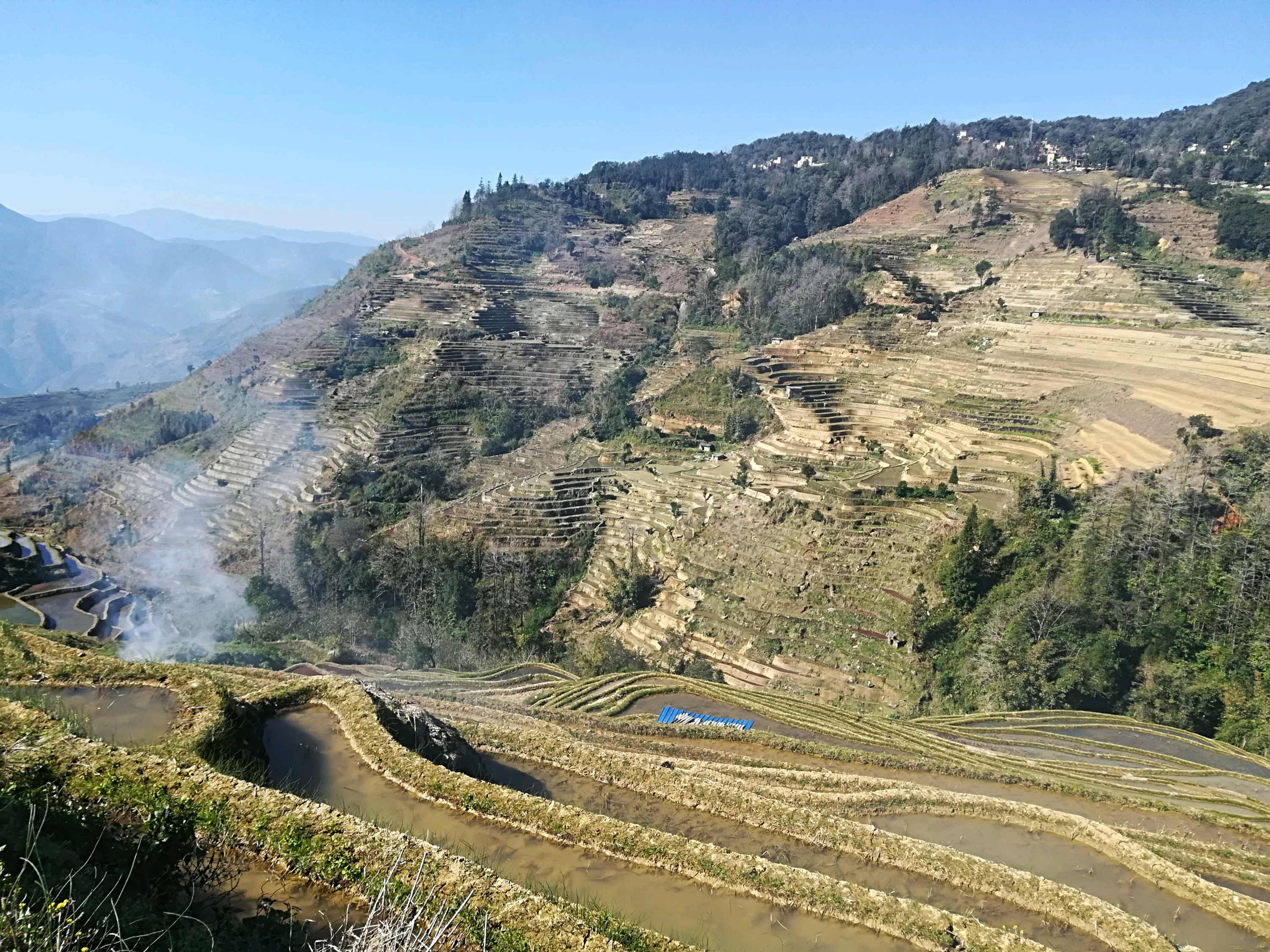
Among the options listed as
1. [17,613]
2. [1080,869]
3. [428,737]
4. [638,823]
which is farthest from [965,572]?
[17,613]

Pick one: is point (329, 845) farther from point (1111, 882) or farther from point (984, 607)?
point (984, 607)

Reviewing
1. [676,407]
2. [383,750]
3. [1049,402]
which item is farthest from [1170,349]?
[383,750]

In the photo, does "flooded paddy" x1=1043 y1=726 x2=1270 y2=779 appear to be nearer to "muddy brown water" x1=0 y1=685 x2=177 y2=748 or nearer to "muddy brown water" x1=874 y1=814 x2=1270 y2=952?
"muddy brown water" x1=874 y1=814 x2=1270 y2=952

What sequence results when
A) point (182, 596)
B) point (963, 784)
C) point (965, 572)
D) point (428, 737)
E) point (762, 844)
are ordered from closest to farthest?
point (762, 844) < point (428, 737) < point (963, 784) < point (965, 572) < point (182, 596)

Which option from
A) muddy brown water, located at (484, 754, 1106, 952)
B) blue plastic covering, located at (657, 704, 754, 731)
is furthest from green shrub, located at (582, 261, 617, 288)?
muddy brown water, located at (484, 754, 1106, 952)

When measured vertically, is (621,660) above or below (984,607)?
below

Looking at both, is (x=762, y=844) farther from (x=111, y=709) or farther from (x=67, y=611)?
(x=67, y=611)

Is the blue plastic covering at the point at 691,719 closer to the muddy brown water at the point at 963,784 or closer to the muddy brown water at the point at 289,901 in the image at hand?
the muddy brown water at the point at 963,784
